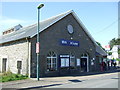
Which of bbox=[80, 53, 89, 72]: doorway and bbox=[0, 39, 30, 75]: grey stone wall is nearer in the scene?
bbox=[0, 39, 30, 75]: grey stone wall

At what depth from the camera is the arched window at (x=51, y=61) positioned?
1877 cm

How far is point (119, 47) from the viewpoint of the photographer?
88.1 metres

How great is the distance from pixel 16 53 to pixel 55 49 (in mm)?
4407

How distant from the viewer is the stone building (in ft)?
58.6

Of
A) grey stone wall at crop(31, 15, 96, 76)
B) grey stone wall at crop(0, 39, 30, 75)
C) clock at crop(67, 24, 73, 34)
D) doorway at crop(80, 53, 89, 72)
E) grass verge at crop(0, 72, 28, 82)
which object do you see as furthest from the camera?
doorway at crop(80, 53, 89, 72)

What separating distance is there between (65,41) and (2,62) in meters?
8.74

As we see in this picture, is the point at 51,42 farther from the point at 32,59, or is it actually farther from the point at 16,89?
the point at 16,89

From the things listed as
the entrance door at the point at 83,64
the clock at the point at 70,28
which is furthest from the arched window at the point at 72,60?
the clock at the point at 70,28

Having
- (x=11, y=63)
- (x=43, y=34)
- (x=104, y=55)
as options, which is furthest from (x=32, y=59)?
(x=104, y=55)

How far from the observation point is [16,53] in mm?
19516

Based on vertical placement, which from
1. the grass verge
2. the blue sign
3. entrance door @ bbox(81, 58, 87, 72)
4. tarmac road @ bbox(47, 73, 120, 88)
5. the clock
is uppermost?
the clock

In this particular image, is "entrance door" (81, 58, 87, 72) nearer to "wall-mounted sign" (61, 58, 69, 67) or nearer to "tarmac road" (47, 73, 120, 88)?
"wall-mounted sign" (61, 58, 69, 67)

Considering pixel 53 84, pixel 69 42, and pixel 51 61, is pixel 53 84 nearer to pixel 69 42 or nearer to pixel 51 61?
pixel 51 61

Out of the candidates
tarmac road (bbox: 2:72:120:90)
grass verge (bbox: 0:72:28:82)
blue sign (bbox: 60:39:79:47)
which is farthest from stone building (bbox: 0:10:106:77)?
tarmac road (bbox: 2:72:120:90)
